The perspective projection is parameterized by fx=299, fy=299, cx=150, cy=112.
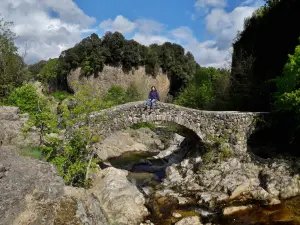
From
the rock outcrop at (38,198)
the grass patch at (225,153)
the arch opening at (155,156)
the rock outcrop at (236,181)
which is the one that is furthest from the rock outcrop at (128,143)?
the rock outcrop at (38,198)

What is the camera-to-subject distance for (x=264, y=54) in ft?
88.4

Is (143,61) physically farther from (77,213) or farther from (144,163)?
(77,213)

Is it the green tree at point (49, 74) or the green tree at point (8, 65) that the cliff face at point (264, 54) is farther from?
the green tree at point (49, 74)

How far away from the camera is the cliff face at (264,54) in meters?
24.1

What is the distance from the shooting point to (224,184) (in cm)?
1786

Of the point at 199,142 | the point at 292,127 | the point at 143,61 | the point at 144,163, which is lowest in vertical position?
the point at 144,163

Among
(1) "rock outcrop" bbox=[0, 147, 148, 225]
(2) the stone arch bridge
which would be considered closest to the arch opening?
(2) the stone arch bridge

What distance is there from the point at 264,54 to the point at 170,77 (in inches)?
1105

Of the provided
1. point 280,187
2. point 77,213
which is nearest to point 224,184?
point 280,187

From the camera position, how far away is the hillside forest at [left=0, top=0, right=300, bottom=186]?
15.9 metres

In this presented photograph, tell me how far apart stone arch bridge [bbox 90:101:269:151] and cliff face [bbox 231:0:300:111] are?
13.2ft

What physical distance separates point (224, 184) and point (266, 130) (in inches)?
288

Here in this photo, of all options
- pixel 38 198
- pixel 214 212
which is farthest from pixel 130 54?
pixel 38 198

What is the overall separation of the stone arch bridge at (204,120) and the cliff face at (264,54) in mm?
4033
